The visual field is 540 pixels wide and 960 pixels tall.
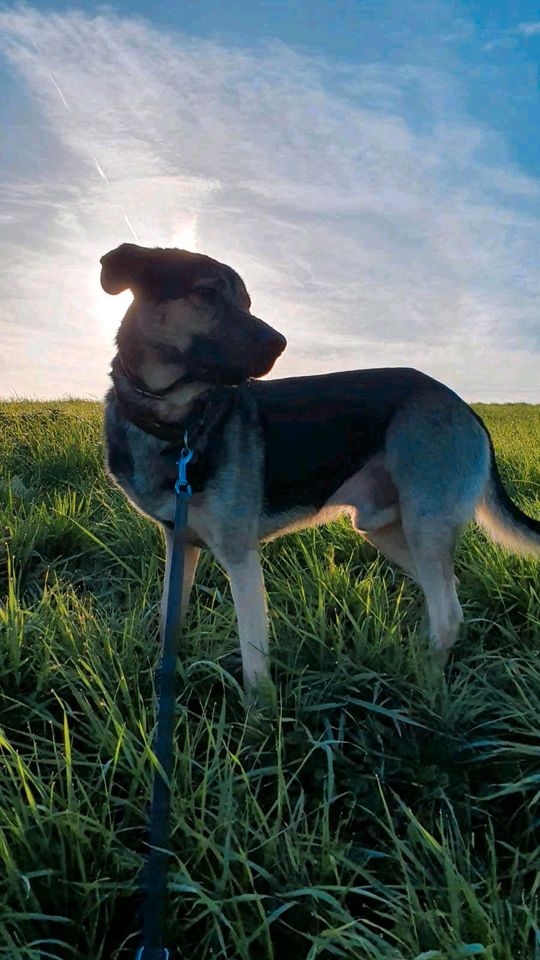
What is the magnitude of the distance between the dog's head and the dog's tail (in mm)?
1644

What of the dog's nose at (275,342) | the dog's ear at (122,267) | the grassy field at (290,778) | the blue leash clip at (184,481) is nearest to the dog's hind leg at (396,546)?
the grassy field at (290,778)

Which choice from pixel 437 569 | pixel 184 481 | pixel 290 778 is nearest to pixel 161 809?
pixel 290 778

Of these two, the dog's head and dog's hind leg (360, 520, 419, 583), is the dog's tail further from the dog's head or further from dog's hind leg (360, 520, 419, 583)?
the dog's head

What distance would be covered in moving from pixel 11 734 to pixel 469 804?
1746mm

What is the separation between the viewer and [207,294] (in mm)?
3221

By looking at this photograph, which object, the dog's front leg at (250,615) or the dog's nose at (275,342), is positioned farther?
the dog's nose at (275,342)

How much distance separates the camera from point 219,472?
328 cm

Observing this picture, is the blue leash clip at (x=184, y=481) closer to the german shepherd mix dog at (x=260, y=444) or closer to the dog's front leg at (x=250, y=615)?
the german shepherd mix dog at (x=260, y=444)

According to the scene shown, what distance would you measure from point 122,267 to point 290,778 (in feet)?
7.53

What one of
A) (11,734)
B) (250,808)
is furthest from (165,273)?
(250,808)

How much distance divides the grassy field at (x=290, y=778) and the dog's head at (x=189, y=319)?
4.00 feet

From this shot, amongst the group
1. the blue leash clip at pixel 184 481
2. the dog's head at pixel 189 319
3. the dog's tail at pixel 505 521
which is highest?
the dog's head at pixel 189 319

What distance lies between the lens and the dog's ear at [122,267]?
318 cm

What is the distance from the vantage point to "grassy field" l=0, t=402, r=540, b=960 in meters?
1.85
